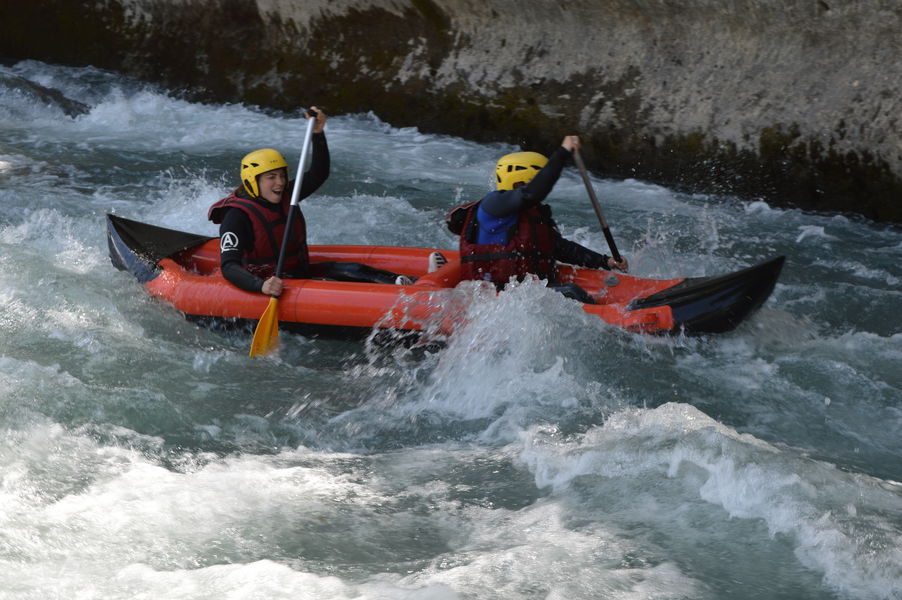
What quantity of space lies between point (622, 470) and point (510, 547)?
0.69 metres

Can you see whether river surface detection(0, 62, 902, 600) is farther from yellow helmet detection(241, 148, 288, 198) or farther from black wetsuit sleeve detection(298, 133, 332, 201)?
black wetsuit sleeve detection(298, 133, 332, 201)

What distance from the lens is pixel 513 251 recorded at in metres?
5.64

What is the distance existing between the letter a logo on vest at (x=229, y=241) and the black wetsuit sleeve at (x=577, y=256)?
1671mm

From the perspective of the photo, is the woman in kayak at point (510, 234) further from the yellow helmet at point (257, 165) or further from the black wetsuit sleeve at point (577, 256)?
the yellow helmet at point (257, 165)

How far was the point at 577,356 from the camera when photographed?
5.32 meters

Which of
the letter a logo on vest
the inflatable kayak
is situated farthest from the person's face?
the inflatable kayak

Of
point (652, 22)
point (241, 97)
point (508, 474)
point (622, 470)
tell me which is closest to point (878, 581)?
point (622, 470)

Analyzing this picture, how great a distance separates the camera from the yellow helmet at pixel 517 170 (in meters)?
5.59

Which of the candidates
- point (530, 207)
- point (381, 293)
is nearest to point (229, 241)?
point (381, 293)

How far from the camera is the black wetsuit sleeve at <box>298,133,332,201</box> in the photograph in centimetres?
622

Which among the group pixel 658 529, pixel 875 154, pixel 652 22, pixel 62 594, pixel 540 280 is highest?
pixel 652 22

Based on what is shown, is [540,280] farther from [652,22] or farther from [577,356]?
[652,22]

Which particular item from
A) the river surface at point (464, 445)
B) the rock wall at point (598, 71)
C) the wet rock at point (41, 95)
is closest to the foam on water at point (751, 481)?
the river surface at point (464, 445)

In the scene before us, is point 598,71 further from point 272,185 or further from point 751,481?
point 751,481
